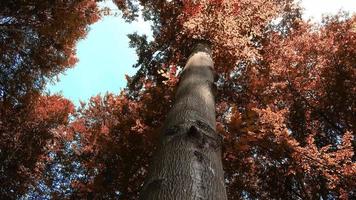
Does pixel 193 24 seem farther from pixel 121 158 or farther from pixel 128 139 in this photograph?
pixel 121 158

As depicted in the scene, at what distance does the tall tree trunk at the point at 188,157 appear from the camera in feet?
6.91

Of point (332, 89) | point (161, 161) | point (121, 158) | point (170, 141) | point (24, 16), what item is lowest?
point (161, 161)

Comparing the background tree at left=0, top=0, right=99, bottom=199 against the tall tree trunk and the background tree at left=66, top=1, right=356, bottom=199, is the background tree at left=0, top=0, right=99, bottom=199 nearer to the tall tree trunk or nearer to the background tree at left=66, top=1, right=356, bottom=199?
the background tree at left=66, top=1, right=356, bottom=199

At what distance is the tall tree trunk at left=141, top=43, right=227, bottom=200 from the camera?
6.91 feet

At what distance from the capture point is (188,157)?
2.48 metres

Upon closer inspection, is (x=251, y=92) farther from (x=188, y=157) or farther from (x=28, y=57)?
(x=188, y=157)

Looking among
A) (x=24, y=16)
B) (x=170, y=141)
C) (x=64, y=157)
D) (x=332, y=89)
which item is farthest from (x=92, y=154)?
(x=170, y=141)

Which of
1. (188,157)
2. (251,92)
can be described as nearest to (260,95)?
(251,92)

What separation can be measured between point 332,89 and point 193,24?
20.1ft

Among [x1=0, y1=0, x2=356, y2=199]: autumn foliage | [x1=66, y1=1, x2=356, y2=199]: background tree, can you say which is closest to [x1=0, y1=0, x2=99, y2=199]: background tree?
[x1=0, y1=0, x2=356, y2=199]: autumn foliage

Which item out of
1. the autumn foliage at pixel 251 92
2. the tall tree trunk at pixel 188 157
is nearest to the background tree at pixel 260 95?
the autumn foliage at pixel 251 92

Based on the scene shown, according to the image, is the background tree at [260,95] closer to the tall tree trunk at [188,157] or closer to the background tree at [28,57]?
the background tree at [28,57]

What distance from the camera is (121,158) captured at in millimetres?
11438

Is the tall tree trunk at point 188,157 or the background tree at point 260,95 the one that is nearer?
the tall tree trunk at point 188,157
